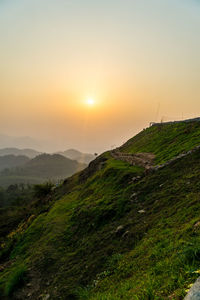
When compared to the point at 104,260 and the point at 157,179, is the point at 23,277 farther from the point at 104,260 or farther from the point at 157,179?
the point at 157,179

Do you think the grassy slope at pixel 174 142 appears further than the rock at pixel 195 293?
Yes

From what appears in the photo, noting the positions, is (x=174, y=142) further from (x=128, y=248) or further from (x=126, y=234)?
(x=128, y=248)

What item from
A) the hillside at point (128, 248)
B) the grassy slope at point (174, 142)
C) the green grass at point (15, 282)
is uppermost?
the grassy slope at point (174, 142)

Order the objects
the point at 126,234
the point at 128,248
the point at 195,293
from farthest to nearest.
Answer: the point at 126,234 < the point at 128,248 < the point at 195,293

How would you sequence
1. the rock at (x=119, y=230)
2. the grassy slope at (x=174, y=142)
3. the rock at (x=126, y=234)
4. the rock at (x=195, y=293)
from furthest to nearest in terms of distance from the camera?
the grassy slope at (x=174, y=142) → the rock at (x=119, y=230) → the rock at (x=126, y=234) → the rock at (x=195, y=293)

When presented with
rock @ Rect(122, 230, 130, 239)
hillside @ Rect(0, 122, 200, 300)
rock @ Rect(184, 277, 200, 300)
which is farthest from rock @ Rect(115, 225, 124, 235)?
rock @ Rect(184, 277, 200, 300)

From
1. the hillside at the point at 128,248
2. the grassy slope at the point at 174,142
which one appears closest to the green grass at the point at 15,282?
the hillside at the point at 128,248

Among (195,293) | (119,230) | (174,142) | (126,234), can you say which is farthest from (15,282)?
(174,142)

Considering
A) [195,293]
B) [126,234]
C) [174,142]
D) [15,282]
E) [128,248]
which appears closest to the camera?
[195,293]

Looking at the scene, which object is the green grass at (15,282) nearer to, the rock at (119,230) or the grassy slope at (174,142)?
the rock at (119,230)

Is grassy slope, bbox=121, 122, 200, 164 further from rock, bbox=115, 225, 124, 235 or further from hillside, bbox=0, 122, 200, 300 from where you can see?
rock, bbox=115, 225, 124, 235

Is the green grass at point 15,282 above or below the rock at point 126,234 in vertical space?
below

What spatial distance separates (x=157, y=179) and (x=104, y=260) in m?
9.51

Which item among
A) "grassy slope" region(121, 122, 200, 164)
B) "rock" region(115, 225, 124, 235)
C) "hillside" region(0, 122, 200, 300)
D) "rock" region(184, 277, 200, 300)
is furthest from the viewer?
"grassy slope" region(121, 122, 200, 164)
